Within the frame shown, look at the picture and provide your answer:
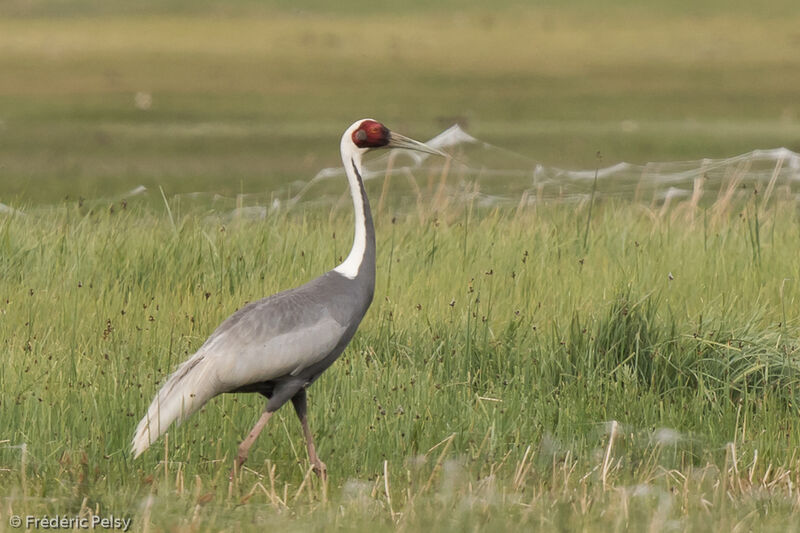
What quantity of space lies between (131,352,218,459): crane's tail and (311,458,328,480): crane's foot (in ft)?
1.56

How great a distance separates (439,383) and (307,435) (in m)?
0.79

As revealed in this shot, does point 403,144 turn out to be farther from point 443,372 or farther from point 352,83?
point 352,83

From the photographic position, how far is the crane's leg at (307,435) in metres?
5.64

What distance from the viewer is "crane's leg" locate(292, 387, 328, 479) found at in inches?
222

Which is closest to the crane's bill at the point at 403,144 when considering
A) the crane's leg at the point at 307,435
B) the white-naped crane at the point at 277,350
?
the white-naped crane at the point at 277,350

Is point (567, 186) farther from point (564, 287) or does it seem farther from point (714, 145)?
point (714, 145)

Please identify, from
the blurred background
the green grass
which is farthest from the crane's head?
the blurred background

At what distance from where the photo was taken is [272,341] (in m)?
5.66

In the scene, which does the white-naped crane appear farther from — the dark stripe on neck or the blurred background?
the blurred background

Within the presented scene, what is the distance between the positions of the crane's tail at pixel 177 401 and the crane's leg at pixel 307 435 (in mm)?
428

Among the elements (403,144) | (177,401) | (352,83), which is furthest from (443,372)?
(352,83)

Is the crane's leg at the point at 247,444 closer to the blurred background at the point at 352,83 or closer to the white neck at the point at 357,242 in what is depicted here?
the white neck at the point at 357,242

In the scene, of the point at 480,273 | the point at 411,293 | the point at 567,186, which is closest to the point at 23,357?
the point at 411,293

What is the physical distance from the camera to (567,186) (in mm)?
12695
